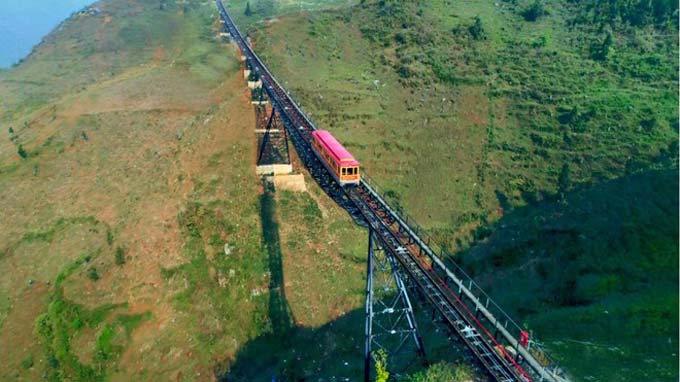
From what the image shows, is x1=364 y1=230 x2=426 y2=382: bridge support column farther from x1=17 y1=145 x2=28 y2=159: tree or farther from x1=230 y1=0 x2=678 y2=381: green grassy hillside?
x1=17 y1=145 x2=28 y2=159: tree

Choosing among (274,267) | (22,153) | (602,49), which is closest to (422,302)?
(274,267)

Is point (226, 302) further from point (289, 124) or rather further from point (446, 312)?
point (446, 312)

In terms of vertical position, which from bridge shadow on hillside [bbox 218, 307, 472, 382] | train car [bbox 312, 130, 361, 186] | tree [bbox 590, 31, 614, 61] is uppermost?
tree [bbox 590, 31, 614, 61]

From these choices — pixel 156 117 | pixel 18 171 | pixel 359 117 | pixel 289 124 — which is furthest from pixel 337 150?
pixel 18 171

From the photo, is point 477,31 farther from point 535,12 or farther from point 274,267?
point 274,267

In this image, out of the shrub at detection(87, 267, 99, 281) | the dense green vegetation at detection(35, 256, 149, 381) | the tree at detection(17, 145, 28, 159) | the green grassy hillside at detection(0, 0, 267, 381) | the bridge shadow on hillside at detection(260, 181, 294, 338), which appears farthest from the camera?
the tree at detection(17, 145, 28, 159)

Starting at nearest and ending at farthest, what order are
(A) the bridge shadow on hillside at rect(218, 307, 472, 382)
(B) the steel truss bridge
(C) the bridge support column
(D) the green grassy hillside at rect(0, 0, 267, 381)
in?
(B) the steel truss bridge → (C) the bridge support column → (A) the bridge shadow on hillside at rect(218, 307, 472, 382) → (D) the green grassy hillside at rect(0, 0, 267, 381)

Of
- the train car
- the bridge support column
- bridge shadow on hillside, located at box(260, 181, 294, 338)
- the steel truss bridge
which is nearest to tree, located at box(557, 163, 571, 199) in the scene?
the steel truss bridge
